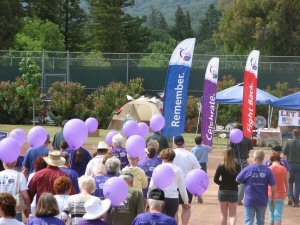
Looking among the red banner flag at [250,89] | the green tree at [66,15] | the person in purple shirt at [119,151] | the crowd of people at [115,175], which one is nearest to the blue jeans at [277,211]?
the crowd of people at [115,175]

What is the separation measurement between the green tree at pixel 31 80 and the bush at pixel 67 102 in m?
0.93

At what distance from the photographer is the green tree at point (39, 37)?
71.9 m

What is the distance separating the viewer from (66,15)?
7756 cm

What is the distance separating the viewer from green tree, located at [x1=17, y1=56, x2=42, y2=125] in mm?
41156

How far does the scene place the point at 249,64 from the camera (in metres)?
22.4

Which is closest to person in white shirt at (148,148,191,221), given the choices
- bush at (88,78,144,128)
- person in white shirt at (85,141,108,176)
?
person in white shirt at (85,141,108,176)

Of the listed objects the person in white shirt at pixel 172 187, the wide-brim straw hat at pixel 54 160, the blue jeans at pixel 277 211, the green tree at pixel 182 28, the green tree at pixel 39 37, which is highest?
the green tree at pixel 182 28

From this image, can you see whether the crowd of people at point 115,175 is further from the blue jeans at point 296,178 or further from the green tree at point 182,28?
the green tree at point 182,28

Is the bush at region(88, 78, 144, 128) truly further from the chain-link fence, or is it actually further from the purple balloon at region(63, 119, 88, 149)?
the purple balloon at region(63, 119, 88, 149)

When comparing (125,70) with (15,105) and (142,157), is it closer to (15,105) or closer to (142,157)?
(15,105)

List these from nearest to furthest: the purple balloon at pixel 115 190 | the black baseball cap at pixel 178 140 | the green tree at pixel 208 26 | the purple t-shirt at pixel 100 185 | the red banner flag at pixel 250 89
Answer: the purple balloon at pixel 115 190 → the purple t-shirt at pixel 100 185 → the black baseball cap at pixel 178 140 → the red banner flag at pixel 250 89 → the green tree at pixel 208 26

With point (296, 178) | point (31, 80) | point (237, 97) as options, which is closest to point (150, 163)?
point (296, 178)

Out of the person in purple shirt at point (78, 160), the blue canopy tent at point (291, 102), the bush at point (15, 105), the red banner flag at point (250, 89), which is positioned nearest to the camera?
the person in purple shirt at point (78, 160)

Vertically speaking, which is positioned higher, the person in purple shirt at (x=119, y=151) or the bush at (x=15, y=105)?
the person in purple shirt at (x=119, y=151)
